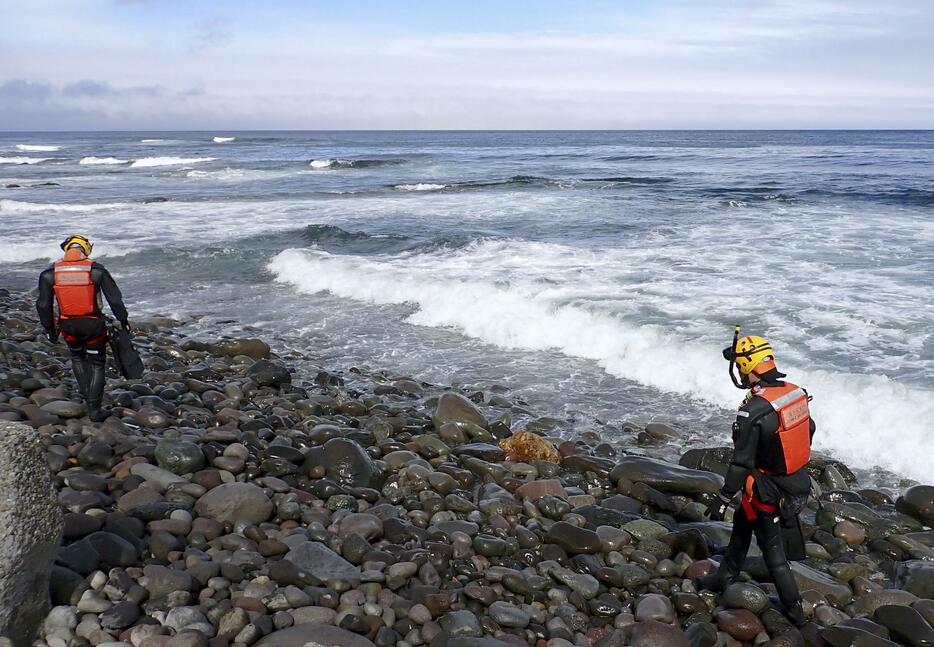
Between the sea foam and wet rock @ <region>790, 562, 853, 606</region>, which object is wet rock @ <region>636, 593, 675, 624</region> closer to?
wet rock @ <region>790, 562, 853, 606</region>

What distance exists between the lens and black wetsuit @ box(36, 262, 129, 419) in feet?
24.3

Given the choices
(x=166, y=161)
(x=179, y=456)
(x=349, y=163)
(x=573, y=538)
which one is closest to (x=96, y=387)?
(x=179, y=456)

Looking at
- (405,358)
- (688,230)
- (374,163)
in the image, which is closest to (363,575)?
(405,358)

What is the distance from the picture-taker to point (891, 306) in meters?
13.5

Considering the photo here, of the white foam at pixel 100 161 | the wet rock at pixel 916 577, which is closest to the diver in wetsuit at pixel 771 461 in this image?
the wet rock at pixel 916 577

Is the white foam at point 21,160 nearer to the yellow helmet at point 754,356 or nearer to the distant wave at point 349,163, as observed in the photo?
the distant wave at point 349,163

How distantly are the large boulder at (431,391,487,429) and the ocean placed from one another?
1136mm

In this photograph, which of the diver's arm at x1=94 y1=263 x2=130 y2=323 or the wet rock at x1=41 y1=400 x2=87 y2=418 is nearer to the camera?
the diver's arm at x1=94 y1=263 x2=130 y2=323

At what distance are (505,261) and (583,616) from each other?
46.6 ft

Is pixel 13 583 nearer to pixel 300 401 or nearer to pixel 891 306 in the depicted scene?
pixel 300 401

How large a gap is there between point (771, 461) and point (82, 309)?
6.96m

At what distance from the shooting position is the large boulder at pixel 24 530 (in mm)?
3814

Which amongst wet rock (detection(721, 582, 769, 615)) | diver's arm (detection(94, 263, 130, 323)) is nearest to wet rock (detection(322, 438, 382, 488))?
diver's arm (detection(94, 263, 130, 323))

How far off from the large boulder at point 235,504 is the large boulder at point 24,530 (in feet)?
5.96
